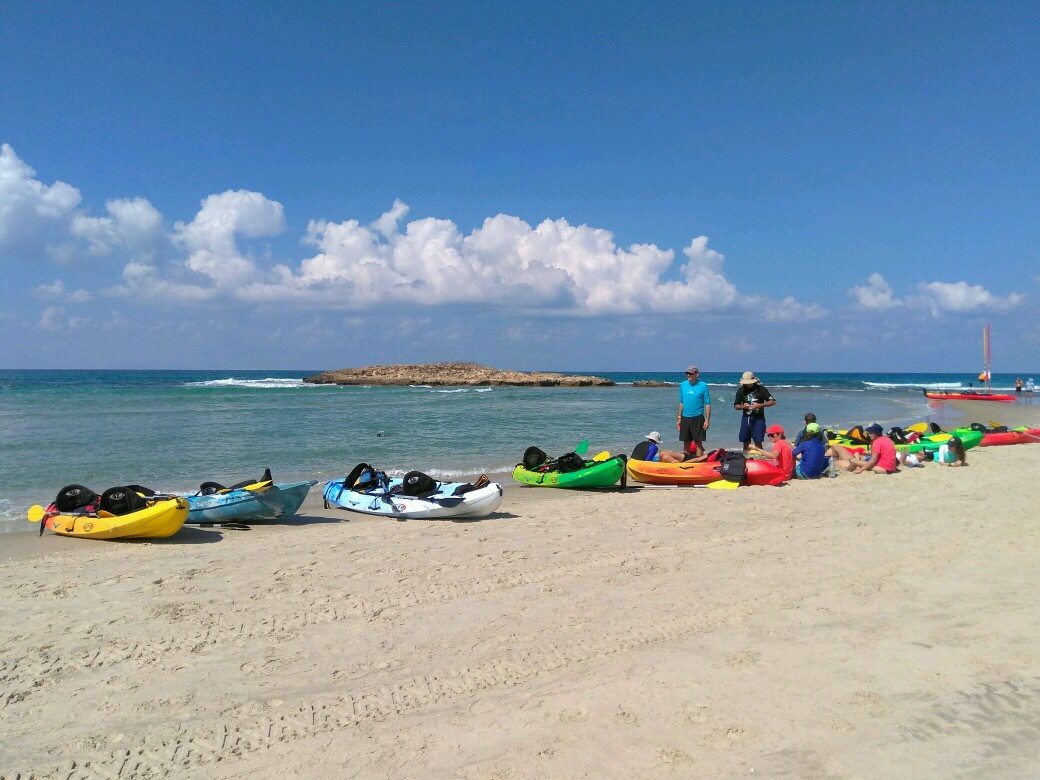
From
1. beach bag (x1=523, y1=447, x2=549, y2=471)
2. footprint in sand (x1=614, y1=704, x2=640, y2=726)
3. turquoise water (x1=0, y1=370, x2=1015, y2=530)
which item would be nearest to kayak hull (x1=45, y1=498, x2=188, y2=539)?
turquoise water (x1=0, y1=370, x2=1015, y2=530)

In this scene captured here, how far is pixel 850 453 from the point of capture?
13.4m

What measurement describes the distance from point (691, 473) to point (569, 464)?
212 centimetres

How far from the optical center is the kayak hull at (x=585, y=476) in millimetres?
11508

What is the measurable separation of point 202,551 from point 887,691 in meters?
6.92

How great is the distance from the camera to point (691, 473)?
1167 centimetres

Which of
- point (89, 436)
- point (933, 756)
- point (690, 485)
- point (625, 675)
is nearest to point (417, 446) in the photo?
point (690, 485)

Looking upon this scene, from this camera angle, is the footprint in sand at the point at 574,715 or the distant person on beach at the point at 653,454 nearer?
the footprint in sand at the point at 574,715

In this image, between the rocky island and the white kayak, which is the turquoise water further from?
the rocky island

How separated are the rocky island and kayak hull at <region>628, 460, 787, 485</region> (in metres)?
57.4

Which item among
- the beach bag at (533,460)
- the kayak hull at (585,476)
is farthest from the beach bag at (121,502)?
the beach bag at (533,460)

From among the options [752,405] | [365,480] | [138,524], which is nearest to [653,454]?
[752,405]

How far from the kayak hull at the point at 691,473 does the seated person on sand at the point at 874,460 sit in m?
2.15

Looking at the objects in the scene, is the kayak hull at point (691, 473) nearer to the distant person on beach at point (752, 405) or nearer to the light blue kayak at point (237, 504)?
the distant person on beach at point (752, 405)

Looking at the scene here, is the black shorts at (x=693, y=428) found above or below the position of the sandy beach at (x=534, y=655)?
above
